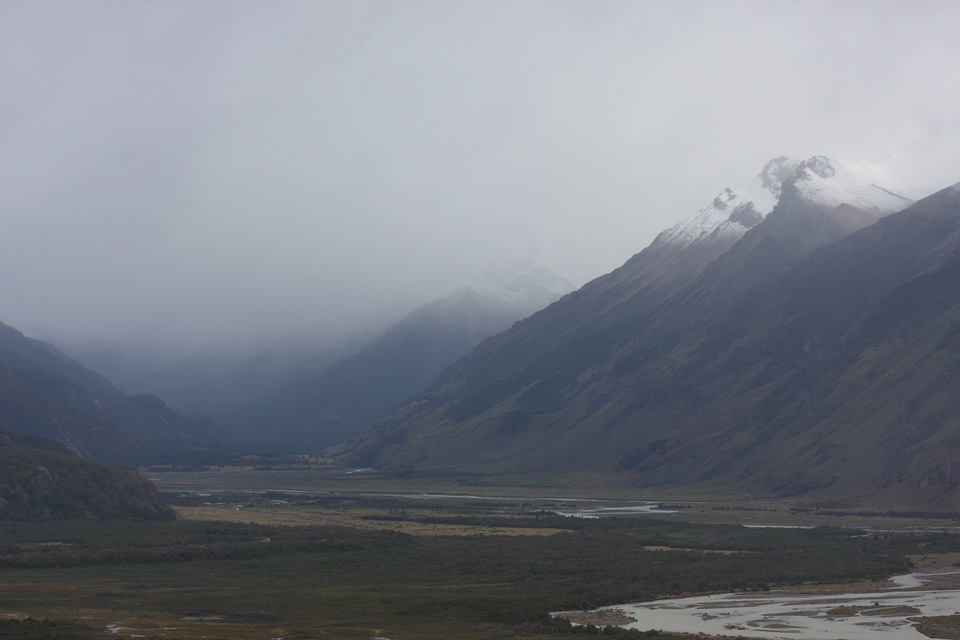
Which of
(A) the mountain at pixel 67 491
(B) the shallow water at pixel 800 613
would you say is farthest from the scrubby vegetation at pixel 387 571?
(A) the mountain at pixel 67 491

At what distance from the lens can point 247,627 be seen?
85500 millimetres

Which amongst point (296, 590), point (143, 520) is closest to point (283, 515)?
point (143, 520)

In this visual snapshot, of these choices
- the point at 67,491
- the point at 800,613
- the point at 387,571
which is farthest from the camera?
the point at 67,491

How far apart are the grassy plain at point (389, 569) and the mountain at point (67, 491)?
31.0 ft

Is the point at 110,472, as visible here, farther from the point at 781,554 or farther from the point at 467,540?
the point at 781,554

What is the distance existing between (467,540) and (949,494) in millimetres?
93616

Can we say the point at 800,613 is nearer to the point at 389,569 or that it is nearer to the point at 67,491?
the point at 389,569

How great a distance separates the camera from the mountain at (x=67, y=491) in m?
171

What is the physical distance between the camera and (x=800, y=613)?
9219cm

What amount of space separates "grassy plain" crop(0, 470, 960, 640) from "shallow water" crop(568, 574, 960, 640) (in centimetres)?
575

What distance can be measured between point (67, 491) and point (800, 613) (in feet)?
404

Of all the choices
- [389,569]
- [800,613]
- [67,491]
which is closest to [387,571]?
[389,569]

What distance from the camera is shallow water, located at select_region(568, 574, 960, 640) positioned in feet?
273

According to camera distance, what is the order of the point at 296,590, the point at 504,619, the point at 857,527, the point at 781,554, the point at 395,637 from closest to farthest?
1. the point at 395,637
2. the point at 504,619
3. the point at 296,590
4. the point at 781,554
5. the point at 857,527
